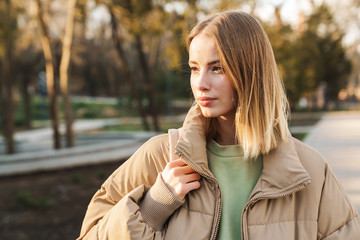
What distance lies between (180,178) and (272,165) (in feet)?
1.21

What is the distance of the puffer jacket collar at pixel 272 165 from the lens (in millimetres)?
1516

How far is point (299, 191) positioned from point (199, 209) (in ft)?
1.32

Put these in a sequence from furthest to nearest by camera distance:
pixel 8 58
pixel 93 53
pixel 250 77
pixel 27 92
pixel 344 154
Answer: pixel 93 53, pixel 27 92, pixel 8 58, pixel 344 154, pixel 250 77

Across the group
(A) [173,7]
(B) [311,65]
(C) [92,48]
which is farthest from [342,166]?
(C) [92,48]

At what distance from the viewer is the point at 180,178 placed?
61.2 inches

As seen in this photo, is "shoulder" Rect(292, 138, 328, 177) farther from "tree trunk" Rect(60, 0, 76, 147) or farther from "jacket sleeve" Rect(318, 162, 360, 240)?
"tree trunk" Rect(60, 0, 76, 147)

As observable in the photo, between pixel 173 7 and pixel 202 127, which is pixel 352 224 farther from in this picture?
pixel 173 7

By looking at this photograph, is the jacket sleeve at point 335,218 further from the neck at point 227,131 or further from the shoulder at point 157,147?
the shoulder at point 157,147

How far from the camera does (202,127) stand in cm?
171

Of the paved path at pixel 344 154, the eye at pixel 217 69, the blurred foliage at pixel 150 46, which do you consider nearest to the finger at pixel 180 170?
the eye at pixel 217 69

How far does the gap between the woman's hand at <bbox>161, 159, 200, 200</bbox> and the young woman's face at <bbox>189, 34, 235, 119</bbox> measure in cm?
24

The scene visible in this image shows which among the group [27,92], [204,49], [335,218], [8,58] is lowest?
[27,92]

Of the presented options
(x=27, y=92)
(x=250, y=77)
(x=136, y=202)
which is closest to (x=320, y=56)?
(x=27, y=92)

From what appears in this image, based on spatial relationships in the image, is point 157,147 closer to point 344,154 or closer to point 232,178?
point 232,178
